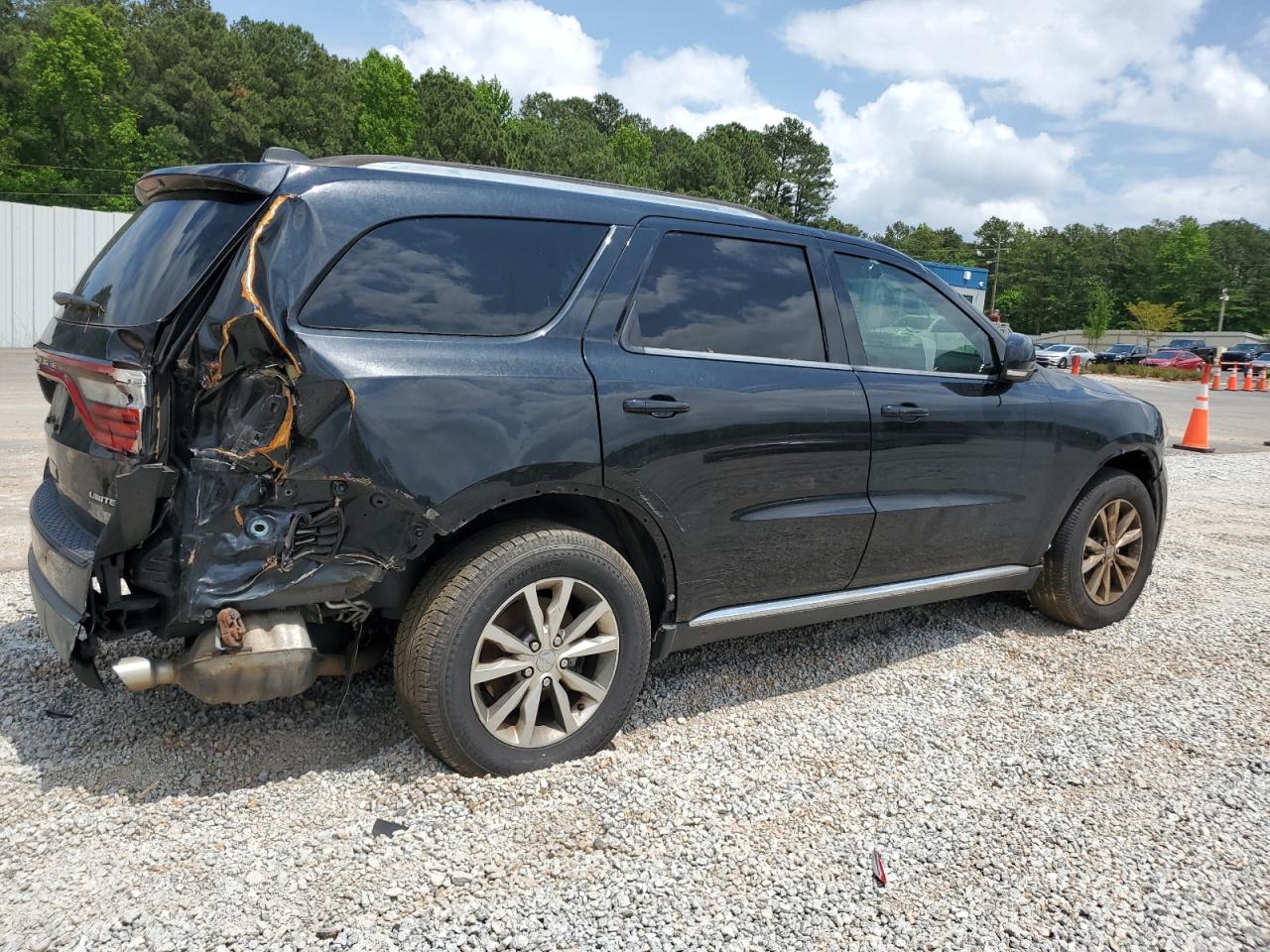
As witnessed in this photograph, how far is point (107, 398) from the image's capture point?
2547 mm

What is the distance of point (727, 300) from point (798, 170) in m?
85.4

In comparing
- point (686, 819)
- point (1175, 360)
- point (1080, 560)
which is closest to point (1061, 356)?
point (1175, 360)

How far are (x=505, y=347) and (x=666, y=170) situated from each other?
68804 millimetres

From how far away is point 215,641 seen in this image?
245 cm

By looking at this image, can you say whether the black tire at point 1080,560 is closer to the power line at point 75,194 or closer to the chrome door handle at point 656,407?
the chrome door handle at point 656,407

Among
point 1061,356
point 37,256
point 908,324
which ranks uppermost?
point 1061,356

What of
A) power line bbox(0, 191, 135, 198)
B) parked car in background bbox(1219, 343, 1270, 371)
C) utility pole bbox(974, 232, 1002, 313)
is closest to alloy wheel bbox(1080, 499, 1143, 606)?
parked car in background bbox(1219, 343, 1270, 371)

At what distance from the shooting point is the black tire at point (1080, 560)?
4.38 metres

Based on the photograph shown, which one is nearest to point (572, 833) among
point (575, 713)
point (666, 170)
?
point (575, 713)

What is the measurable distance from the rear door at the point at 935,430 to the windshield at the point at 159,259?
7.36 ft

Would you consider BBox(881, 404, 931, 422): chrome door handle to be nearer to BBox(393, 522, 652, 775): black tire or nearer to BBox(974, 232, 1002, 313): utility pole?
BBox(393, 522, 652, 775): black tire

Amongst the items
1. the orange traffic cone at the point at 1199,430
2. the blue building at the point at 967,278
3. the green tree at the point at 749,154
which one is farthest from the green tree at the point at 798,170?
the orange traffic cone at the point at 1199,430

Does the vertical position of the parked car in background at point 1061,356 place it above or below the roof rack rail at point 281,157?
above

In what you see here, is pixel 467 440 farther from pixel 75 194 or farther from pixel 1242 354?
pixel 1242 354
